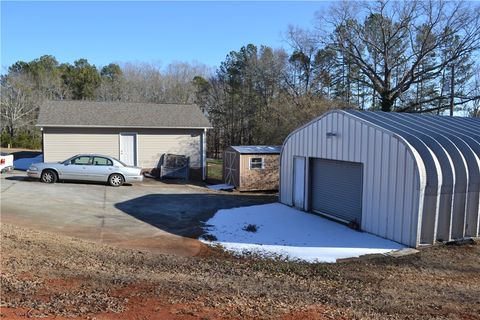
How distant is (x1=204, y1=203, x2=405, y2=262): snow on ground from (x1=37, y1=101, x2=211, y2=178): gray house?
12.3 meters

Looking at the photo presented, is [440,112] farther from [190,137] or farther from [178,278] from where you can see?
[178,278]

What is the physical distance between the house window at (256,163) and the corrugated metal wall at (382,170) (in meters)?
9.44

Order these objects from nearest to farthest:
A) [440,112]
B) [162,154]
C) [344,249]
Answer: [344,249] → [162,154] → [440,112]

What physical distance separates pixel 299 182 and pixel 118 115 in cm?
1495

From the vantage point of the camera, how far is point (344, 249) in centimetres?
1129

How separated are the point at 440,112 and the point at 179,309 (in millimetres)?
39188

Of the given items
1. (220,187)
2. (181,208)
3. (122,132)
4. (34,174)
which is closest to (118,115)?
(122,132)

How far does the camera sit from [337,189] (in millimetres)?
15008

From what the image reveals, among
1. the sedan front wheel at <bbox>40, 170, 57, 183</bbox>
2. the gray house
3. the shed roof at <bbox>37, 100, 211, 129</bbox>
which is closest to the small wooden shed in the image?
the gray house

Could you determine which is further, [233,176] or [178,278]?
[233,176]

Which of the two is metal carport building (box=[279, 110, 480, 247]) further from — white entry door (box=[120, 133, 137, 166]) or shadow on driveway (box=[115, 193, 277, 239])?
white entry door (box=[120, 133, 137, 166])

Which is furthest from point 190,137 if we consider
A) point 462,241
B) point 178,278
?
point 178,278

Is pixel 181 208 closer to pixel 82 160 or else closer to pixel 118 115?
pixel 82 160

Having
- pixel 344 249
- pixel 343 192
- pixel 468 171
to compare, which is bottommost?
pixel 344 249
